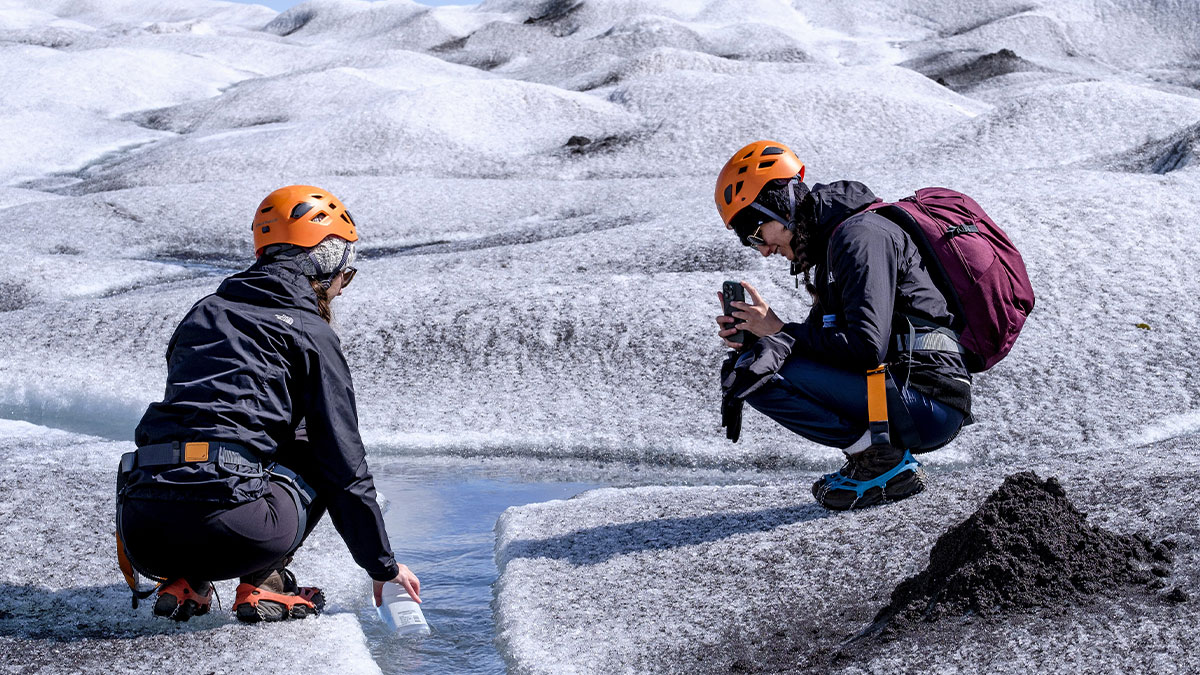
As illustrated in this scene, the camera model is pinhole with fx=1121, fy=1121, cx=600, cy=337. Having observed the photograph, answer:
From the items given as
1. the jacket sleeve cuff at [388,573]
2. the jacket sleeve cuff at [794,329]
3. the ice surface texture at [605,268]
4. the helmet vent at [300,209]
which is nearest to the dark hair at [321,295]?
the helmet vent at [300,209]

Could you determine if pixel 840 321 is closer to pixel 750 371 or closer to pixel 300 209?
pixel 750 371

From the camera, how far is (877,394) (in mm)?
6359

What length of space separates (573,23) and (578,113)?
4094cm

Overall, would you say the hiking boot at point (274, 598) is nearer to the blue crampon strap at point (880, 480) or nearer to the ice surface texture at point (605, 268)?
the ice surface texture at point (605, 268)

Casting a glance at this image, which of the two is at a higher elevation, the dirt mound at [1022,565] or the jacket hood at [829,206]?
the jacket hood at [829,206]

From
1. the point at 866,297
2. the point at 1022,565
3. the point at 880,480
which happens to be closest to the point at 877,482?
the point at 880,480

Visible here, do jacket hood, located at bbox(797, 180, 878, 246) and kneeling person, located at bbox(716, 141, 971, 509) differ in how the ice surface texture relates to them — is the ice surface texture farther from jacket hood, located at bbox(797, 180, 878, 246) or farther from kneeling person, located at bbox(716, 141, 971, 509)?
jacket hood, located at bbox(797, 180, 878, 246)

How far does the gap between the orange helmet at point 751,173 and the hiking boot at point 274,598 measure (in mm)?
3106

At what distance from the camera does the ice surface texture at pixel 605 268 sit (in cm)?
672

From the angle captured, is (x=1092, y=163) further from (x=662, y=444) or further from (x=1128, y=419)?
(x=662, y=444)

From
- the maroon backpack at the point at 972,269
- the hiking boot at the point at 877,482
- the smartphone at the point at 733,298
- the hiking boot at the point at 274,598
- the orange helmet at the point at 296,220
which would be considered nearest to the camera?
the orange helmet at the point at 296,220

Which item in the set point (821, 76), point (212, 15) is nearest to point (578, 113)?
point (821, 76)

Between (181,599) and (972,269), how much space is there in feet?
14.7

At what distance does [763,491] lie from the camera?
779cm
